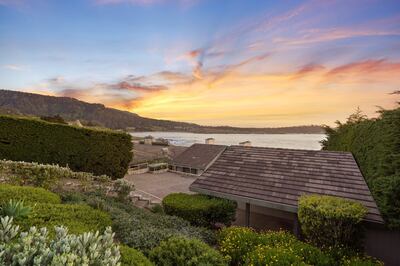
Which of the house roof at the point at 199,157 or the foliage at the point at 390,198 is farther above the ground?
the foliage at the point at 390,198

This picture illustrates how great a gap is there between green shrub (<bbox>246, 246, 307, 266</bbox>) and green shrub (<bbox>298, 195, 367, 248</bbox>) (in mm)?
2433

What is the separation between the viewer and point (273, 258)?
692cm

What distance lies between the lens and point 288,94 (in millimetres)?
18844

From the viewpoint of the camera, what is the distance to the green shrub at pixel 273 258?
6.79 meters

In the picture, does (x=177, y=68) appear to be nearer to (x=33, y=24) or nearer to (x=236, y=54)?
(x=236, y=54)

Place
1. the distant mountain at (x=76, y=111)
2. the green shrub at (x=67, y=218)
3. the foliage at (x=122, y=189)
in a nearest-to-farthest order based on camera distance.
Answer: the green shrub at (x=67, y=218) → the foliage at (x=122, y=189) → the distant mountain at (x=76, y=111)

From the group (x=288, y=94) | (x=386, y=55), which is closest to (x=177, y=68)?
(x=288, y=94)

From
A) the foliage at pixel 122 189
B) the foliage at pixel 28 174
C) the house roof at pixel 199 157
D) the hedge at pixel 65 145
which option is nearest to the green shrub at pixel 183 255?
the foliage at pixel 122 189

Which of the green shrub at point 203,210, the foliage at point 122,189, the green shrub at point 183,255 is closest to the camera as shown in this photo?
the green shrub at point 183,255

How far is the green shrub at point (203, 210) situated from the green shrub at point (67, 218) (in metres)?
5.33

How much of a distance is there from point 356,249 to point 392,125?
4.92 m

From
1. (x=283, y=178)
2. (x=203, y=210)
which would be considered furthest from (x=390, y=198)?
(x=203, y=210)

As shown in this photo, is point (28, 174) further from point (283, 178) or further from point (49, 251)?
point (283, 178)

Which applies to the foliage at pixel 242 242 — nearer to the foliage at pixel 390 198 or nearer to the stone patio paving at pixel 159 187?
the foliage at pixel 390 198
